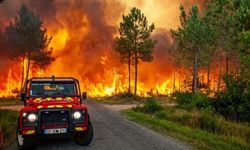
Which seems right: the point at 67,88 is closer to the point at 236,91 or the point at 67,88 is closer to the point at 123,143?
the point at 123,143

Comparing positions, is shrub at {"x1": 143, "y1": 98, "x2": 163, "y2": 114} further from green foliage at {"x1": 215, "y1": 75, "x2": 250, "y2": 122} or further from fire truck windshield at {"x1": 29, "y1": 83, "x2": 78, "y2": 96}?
fire truck windshield at {"x1": 29, "y1": 83, "x2": 78, "y2": 96}

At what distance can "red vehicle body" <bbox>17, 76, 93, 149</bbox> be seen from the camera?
1502 centimetres

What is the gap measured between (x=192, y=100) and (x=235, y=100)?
478 centimetres

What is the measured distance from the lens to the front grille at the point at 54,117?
15125mm

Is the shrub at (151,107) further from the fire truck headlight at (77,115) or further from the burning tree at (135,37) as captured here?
the burning tree at (135,37)

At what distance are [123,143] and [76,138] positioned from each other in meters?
1.91

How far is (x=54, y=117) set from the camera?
50.0ft

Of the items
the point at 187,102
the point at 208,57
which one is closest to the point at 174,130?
the point at 187,102

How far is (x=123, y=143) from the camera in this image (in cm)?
1650

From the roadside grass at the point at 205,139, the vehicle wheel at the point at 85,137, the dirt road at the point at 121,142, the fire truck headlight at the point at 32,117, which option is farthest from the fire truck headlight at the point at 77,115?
the roadside grass at the point at 205,139

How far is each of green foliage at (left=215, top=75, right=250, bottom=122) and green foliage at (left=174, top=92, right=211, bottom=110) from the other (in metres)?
1.55

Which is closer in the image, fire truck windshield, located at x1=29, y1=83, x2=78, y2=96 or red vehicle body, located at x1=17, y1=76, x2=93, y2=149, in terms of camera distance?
red vehicle body, located at x1=17, y1=76, x2=93, y2=149

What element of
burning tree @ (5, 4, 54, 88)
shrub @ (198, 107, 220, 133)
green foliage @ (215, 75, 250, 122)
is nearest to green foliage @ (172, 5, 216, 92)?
green foliage @ (215, 75, 250, 122)

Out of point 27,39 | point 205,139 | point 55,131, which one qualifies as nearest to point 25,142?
point 55,131
